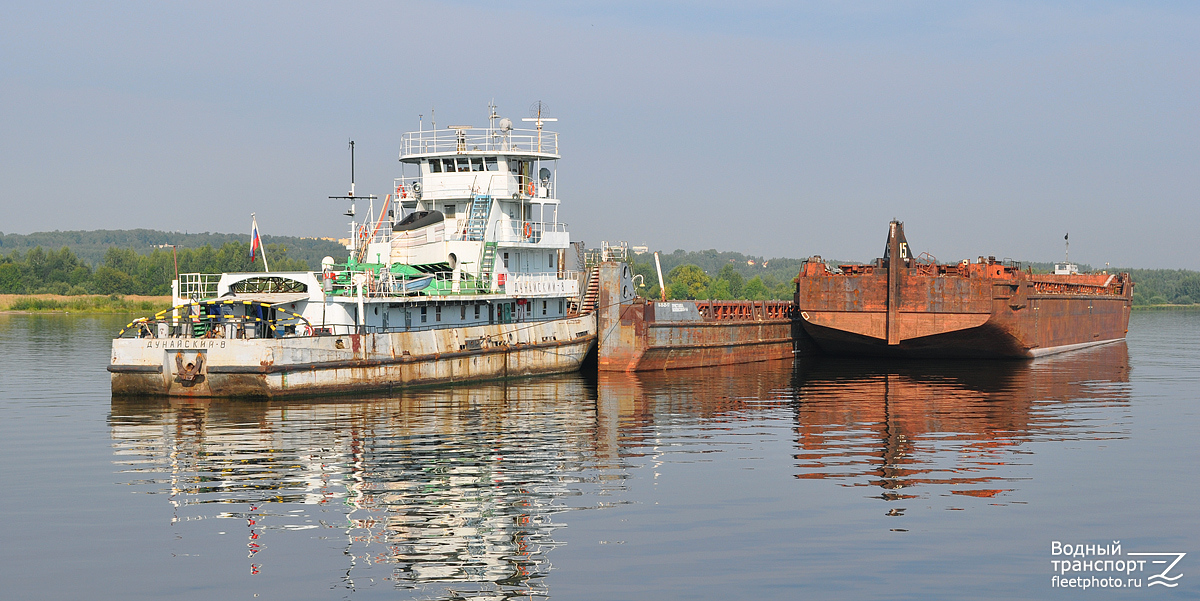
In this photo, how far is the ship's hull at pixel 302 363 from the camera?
26141 millimetres

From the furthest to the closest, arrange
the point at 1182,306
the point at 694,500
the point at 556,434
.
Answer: the point at 1182,306, the point at 556,434, the point at 694,500

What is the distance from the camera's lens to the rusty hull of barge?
3662 centimetres

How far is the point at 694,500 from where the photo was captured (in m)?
16.3

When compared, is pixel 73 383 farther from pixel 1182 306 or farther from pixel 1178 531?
pixel 1182 306

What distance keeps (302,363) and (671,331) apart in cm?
1537

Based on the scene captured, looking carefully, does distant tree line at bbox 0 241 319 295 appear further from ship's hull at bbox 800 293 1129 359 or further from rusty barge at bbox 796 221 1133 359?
rusty barge at bbox 796 221 1133 359

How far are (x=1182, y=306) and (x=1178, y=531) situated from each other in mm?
181893

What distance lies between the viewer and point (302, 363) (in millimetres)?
26844

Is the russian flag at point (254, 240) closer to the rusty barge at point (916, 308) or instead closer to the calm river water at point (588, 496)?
the calm river water at point (588, 496)

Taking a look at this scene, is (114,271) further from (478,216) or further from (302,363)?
(302,363)

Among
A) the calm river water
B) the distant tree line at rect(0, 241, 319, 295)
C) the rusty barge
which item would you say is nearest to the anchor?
the calm river water

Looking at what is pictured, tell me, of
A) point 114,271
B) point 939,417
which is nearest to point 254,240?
point 939,417

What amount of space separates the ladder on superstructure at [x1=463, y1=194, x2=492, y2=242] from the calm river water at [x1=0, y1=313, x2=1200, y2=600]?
6193 mm

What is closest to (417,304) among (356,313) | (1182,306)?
(356,313)
